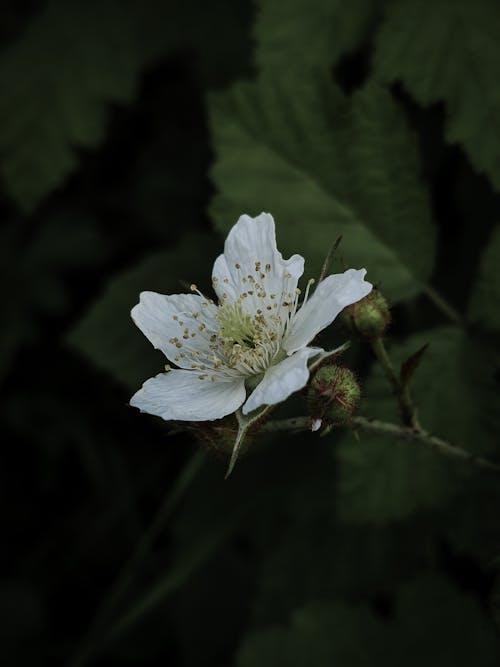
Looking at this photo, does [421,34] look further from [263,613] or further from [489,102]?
[263,613]

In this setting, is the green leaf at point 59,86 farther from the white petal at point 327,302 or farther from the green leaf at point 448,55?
the white petal at point 327,302

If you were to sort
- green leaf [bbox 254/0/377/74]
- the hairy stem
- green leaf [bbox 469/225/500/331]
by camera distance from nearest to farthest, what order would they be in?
green leaf [bbox 469/225/500/331], green leaf [bbox 254/0/377/74], the hairy stem

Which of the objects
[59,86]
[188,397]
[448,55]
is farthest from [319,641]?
[59,86]

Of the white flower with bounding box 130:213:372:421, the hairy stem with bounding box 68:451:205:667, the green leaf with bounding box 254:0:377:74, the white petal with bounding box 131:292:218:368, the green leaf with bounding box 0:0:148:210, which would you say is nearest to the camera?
the white flower with bounding box 130:213:372:421

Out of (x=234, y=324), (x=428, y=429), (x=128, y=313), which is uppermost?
(x=234, y=324)

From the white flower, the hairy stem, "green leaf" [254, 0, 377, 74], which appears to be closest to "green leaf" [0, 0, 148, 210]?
"green leaf" [254, 0, 377, 74]

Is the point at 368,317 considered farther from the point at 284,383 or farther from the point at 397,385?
the point at 284,383

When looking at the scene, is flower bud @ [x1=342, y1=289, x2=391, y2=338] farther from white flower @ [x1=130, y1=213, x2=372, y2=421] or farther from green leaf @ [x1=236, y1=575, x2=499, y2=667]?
green leaf @ [x1=236, y1=575, x2=499, y2=667]
